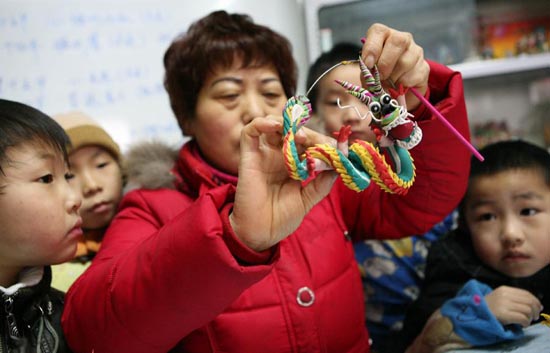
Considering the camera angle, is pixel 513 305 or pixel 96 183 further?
pixel 96 183

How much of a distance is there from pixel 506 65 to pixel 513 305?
121 cm

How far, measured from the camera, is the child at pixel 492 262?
2.30 feet

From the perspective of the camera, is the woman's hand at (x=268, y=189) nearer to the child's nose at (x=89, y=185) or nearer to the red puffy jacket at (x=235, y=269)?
the red puffy jacket at (x=235, y=269)

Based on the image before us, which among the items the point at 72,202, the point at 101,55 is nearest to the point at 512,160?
the point at 72,202

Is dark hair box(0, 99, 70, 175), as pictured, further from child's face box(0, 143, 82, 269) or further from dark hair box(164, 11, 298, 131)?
dark hair box(164, 11, 298, 131)

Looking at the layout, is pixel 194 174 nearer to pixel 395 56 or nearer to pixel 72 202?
pixel 72 202

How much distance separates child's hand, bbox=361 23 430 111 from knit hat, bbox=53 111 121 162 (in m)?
0.74

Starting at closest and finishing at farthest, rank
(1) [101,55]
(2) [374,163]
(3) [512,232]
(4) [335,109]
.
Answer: (2) [374,163]
(3) [512,232]
(4) [335,109]
(1) [101,55]

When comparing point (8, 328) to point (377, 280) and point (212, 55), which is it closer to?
point (212, 55)

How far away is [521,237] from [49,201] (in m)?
0.82

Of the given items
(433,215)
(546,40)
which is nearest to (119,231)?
(433,215)

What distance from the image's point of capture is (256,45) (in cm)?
83

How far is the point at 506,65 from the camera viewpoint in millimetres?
1598

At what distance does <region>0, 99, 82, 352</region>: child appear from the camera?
0.65m
